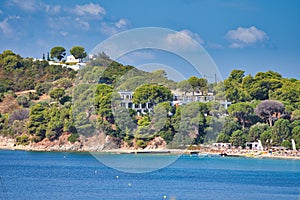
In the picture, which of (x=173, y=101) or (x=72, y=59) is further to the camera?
(x=72, y=59)

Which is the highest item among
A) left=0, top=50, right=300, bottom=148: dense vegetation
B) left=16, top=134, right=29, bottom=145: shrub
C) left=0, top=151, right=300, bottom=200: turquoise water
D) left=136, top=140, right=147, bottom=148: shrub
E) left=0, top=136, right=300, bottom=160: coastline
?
left=0, top=50, right=300, bottom=148: dense vegetation

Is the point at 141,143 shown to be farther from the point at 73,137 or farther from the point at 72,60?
the point at 72,60

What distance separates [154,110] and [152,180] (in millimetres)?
15911

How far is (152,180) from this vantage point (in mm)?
37406

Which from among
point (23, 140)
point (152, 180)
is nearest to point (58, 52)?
point (23, 140)

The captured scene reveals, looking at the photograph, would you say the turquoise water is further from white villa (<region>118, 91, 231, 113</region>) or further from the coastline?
white villa (<region>118, 91, 231, 113</region>)

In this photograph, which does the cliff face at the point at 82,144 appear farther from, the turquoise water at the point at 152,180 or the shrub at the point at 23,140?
the turquoise water at the point at 152,180

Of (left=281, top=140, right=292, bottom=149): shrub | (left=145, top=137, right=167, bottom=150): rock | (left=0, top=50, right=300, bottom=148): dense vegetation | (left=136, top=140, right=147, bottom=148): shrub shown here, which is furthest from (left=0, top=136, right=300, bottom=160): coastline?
(left=281, top=140, right=292, bottom=149): shrub

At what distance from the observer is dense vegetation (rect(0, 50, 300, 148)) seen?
51.2 metres

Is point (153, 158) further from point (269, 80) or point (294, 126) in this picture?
point (269, 80)

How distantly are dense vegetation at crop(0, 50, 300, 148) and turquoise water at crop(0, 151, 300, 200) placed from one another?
3.12 m

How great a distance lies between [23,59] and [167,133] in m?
39.8

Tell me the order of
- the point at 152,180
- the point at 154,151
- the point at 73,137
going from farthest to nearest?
the point at 73,137 < the point at 154,151 < the point at 152,180

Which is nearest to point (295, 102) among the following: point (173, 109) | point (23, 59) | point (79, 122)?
point (173, 109)
